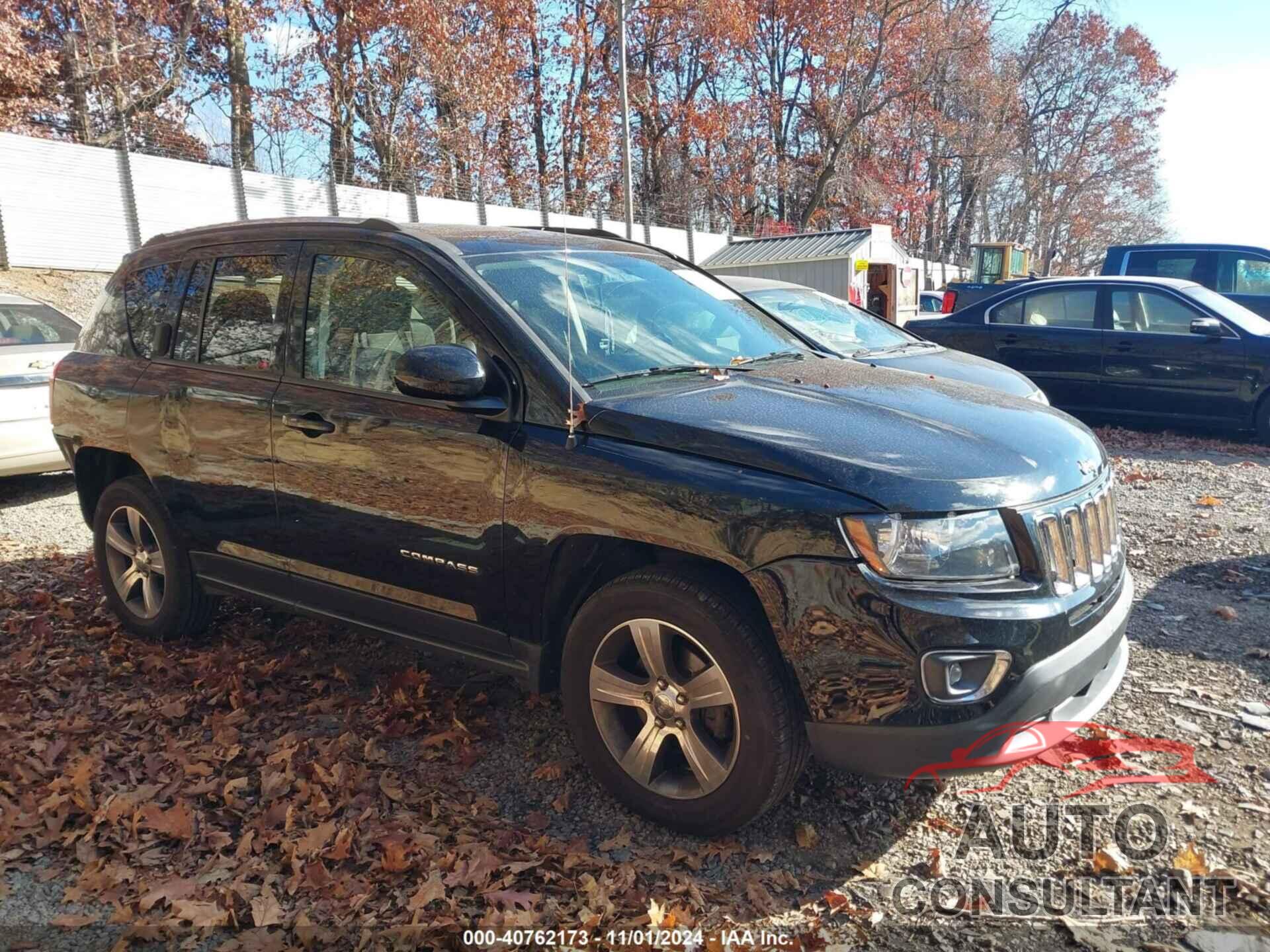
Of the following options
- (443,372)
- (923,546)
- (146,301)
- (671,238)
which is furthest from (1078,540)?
(671,238)

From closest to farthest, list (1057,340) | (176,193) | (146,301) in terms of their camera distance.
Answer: (146,301)
(1057,340)
(176,193)

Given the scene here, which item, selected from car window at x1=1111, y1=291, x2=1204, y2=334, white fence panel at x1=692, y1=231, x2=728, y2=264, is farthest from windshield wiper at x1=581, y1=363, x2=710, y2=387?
white fence panel at x1=692, y1=231, x2=728, y2=264

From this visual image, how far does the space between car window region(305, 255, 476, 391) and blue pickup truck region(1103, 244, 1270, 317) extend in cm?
1123

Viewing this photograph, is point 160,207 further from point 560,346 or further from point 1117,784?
point 1117,784

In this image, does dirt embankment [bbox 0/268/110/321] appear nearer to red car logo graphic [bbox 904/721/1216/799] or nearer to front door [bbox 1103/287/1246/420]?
front door [bbox 1103/287/1246/420]

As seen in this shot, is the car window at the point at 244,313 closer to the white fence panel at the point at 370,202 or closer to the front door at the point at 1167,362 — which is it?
the front door at the point at 1167,362

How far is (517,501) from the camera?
3.13 metres

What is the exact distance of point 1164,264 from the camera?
41.6 ft

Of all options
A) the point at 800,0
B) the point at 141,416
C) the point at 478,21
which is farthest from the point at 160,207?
the point at 800,0

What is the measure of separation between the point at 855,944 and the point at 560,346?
6.64 feet

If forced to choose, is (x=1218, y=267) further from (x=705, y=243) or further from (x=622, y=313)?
(x=705, y=243)

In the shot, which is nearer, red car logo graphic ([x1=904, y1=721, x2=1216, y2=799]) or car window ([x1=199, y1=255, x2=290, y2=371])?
red car logo graphic ([x1=904, y1=721, x2=1216, y2=799])

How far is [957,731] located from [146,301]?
13.3 feet

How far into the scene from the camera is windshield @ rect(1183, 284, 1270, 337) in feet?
29.9
